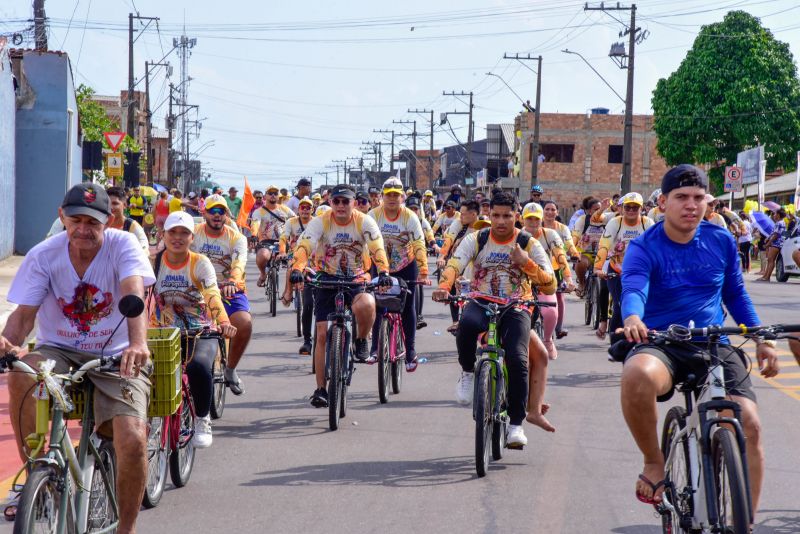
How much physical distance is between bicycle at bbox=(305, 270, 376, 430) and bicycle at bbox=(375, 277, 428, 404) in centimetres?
46

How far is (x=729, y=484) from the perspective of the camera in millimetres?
4703

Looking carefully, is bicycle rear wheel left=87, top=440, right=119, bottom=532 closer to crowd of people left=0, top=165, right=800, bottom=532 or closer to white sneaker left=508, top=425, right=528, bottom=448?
crowd of people left=0, top=165, right=800, bottom=532

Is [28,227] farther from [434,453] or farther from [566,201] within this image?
[566,201]

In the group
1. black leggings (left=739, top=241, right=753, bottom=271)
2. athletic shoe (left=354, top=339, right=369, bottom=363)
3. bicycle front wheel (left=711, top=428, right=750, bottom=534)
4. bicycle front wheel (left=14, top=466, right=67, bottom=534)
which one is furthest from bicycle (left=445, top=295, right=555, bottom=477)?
black leggings (left=739, top=241, right=753, bottom=271)

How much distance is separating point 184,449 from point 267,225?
13.8 meters

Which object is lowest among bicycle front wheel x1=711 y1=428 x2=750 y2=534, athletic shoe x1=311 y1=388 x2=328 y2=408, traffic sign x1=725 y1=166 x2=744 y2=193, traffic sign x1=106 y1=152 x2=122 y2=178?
athletic shoe x1=311 y1=388 x2=328 y2=408

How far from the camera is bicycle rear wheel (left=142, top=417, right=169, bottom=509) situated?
688cm

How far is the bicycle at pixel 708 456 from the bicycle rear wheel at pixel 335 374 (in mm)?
Answer: 4244

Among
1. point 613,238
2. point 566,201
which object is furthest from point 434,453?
point 566,201

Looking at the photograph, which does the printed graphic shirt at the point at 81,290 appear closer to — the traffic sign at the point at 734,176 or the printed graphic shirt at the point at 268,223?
the printed graphic shirt at the point at 268,223

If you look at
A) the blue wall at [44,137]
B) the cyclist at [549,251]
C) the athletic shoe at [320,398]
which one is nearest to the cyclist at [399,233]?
the cyclist at [549,251]

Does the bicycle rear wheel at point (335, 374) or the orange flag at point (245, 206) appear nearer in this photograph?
the bicycle rear wheel at point (335, 374)

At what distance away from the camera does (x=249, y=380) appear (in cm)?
1223

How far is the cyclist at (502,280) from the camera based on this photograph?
843 centimetres
